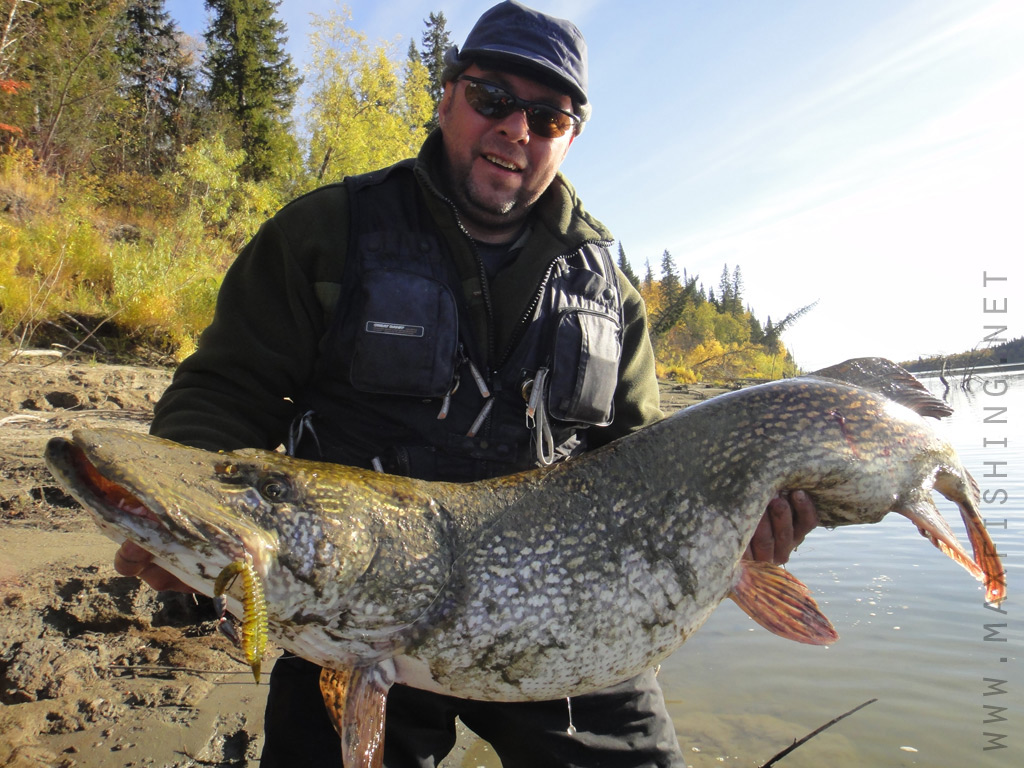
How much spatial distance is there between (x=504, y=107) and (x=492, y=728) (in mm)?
2329

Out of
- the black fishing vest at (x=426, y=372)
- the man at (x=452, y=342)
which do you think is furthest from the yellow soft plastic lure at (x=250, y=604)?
the black fishing vest at (x=426, y=372)

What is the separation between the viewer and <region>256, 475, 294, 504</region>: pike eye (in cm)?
160

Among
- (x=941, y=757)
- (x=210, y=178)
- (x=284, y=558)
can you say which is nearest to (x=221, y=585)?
(x=284, y=558)

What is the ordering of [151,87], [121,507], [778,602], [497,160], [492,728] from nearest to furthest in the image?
1. [121,507]
2. [778,602]
3. [492,728]
4. [497,160]
5. [151,87]

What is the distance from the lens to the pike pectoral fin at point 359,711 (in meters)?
1.60

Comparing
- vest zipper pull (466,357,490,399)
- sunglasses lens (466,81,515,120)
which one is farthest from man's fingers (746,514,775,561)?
sunglasses lens (466,81,515,120)

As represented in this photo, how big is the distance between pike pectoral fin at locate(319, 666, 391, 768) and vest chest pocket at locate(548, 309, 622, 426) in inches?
42.7

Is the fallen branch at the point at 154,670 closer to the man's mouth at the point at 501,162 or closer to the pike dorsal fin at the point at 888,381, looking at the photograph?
the man's mouth at the point at 501,162

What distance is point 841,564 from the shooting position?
627 cm

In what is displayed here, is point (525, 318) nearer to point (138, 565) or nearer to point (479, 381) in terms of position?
point (479, 381)

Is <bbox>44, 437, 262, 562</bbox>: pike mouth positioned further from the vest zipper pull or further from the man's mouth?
the man's mouth

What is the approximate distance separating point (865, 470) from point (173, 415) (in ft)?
7.39

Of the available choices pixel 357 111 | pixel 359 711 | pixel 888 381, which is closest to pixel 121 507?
pixel 359 711

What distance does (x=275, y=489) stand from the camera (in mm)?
1613
